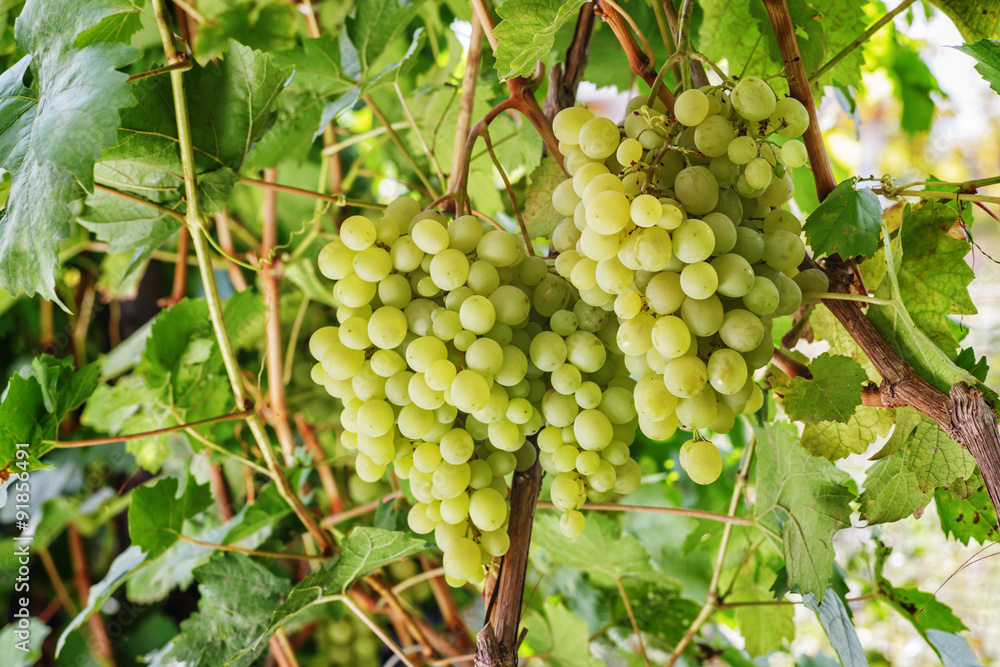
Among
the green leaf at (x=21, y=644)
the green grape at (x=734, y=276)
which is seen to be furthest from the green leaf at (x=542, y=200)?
the green leaf at (x=21, y=644)

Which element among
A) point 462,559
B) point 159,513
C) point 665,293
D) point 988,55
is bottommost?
point 159,513

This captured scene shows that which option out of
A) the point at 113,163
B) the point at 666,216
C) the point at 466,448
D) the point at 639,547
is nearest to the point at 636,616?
the point at 639,547

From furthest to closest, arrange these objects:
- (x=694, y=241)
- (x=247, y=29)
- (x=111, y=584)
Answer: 1. (x=247, y=29)
2. (x=111, y=584)
3. (x=694, y=241)

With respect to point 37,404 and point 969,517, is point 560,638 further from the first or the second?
point 37,404

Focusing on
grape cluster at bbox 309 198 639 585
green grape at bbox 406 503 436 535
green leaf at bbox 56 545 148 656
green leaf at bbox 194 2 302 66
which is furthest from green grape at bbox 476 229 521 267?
green leaf at bbox 194 2 302 66

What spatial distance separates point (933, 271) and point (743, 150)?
0.69 ft

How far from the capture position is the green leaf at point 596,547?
802mm

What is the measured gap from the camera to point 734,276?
1.25ft

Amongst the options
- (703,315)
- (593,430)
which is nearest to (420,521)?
(593,430)

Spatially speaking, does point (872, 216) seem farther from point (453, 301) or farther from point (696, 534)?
point (696, 534)

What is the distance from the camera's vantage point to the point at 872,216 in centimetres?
46

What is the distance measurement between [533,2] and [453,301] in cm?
21

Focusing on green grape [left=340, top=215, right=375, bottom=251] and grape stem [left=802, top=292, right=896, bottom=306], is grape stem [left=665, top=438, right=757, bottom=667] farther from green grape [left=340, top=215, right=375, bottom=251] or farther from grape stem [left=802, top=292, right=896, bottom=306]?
green grape [left=340, top=215, right=375, bottom=251]

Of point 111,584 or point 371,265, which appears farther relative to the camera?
point 111,584
